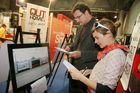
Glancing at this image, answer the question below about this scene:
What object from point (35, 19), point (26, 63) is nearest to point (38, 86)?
point (26, 63)

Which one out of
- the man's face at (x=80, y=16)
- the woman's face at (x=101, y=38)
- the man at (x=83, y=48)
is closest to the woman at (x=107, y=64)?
the woman's face at (x=101, y=38)

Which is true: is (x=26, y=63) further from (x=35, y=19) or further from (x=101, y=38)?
(x=35, y=19)

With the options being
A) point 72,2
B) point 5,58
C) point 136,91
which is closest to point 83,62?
point 5,58

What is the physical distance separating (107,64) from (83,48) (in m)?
0.96

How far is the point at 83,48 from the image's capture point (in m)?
2.50

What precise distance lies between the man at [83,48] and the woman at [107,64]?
722 mm

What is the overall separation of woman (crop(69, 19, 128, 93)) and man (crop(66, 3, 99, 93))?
0.72 metres

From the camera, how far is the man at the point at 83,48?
2.42 meters

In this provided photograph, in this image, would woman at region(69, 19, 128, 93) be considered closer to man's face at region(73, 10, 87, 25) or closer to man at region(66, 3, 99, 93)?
man at region(66, 3, 99, 93)

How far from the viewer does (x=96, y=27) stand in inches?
66.4

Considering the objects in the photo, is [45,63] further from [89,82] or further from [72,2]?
[72,2]

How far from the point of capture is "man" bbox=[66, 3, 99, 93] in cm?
242

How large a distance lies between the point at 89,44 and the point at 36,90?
90 cm

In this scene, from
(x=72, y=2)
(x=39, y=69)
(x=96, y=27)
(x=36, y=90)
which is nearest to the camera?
(x=96, y=27)
